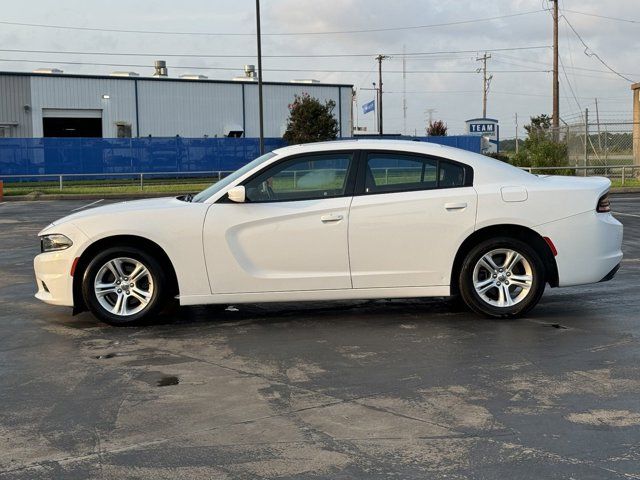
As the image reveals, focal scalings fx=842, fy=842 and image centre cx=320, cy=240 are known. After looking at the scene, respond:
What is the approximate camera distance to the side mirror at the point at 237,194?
23.9 ft

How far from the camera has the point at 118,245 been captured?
7.45 m

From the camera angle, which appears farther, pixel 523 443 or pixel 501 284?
pixel 501 284

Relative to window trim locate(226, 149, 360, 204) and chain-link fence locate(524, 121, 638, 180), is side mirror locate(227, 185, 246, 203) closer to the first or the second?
window trim locate(226, 149, 360, 204)

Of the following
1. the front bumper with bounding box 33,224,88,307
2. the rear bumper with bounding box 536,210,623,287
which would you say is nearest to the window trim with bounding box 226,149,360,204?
the front bumper with bounding box 33,224,88,307

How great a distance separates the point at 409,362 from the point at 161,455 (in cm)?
234

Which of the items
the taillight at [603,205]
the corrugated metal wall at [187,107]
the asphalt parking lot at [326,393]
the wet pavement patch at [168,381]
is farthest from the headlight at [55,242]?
the corrugated metal wall at [187,107]

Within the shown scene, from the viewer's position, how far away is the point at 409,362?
611cm

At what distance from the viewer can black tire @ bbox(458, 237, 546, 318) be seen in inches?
293

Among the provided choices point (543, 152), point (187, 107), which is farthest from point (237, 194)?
point (187, 107)

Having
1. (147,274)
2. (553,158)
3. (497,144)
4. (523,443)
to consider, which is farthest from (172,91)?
(523,443)

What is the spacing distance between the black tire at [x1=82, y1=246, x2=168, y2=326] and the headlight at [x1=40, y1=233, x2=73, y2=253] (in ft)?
0.97

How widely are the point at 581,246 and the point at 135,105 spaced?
50.3 metres

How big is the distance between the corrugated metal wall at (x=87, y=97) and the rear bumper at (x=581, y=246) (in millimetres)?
49813

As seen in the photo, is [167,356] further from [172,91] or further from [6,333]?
[172,91]
